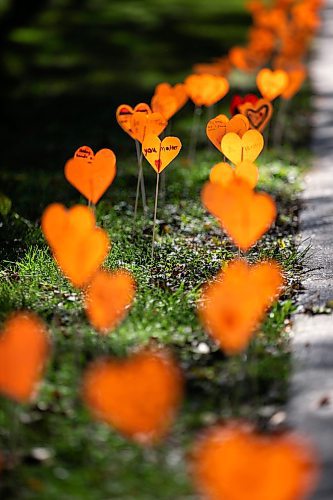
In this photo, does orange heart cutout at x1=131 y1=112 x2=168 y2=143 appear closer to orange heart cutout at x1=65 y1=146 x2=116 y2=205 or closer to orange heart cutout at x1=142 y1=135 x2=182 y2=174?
orange heart cutout at x1=142 y1=135 x2=182 y2=174

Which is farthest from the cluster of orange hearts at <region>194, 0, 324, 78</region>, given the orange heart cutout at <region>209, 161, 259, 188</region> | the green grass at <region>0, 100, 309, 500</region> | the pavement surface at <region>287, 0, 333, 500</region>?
the orange heart cutout at <region>209, 161, 259, 188</region>

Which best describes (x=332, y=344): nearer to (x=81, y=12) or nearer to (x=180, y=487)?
(x=180, y=487)

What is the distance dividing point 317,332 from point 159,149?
4.20 ft

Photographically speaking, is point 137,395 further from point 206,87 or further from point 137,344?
point 206,87

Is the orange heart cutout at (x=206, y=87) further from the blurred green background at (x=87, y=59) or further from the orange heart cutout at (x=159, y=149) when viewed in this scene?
the blurred green background at (x=87, y=59)

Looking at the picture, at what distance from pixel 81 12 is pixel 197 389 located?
35.4 ft

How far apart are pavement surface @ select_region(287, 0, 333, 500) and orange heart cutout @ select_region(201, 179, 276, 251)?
1.75 ft

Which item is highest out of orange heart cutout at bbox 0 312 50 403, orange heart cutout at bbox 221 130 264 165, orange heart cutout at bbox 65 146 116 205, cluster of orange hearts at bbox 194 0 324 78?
cluster of orange hearts at bbox 194 0 324 78

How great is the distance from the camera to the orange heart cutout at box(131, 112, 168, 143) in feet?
14.8

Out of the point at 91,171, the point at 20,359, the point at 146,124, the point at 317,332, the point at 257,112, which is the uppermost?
the point at 257,112

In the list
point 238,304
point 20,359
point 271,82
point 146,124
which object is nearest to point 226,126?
point 146,124

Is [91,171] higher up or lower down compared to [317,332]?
higher up

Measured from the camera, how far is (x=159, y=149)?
14.4 feet

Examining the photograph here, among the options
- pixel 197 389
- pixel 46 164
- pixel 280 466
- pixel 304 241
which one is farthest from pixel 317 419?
pixel 46 164
